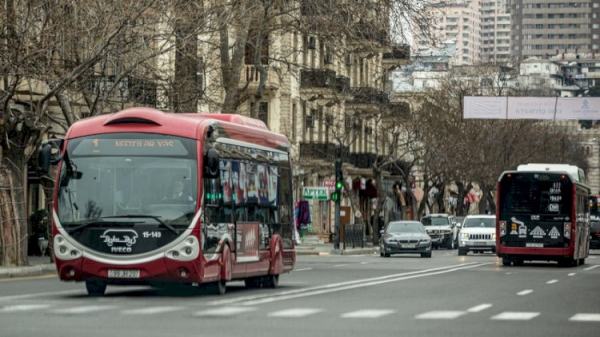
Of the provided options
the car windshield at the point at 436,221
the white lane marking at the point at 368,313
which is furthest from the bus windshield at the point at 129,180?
the car windshield at the point at 436,221

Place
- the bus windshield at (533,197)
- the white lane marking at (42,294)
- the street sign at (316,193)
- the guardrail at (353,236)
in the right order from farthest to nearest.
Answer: the guardrail at (353,236), the street sign at (316,193), the bus windshield at (533,197), the white lane marking at (42,294)

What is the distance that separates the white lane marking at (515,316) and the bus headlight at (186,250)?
5155 mm

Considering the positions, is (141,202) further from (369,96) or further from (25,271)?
(369,96)

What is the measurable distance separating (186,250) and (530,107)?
37225 millimetres

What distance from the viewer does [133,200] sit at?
25.3 metres

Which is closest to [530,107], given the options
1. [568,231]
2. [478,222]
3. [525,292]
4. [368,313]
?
[478,222]

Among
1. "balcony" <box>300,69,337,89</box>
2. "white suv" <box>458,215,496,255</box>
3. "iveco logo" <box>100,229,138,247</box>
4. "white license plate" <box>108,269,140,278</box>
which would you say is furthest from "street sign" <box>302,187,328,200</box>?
"white license plate" <box>108,269,140,278</box>

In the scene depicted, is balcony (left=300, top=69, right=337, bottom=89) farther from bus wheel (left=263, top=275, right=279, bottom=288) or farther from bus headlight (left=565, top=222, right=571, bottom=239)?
bus wheel (left=263, top=275, right=279, bottom=288)

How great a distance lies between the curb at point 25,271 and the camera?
3353 cm

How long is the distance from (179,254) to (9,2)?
1138cm

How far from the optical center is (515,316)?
21.3m

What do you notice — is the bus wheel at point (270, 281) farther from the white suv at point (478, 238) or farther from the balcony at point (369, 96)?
the balcony at point (369, 96)

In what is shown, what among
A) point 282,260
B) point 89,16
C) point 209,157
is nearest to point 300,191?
point 89,16

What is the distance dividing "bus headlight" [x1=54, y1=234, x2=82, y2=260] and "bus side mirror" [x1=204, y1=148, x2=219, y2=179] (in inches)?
88.1
